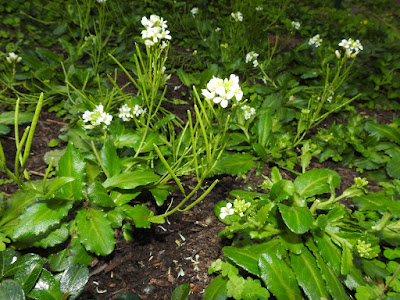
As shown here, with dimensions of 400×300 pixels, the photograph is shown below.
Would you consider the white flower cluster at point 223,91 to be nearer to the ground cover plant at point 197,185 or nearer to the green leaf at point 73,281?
the ground cover plant at point 197,185

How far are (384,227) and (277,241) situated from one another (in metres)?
0.60

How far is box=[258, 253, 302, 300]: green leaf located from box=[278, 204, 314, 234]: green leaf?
0.18 metres

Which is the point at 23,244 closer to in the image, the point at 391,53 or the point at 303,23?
the point at 391,53

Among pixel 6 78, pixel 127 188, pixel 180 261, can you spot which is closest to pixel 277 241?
pixel 180 261

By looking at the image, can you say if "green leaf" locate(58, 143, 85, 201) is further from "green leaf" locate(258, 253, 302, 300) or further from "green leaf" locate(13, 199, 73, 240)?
"green leaf" locate(258, 253, 302, 300)

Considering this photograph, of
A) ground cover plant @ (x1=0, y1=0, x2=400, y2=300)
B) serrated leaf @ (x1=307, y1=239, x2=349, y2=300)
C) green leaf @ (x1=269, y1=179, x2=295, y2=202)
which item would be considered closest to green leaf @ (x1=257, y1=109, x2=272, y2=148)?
ground cover plant @ (x1=0, y1=0, x2=400, y2=300)

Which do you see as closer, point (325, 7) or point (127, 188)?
point (127, 188)

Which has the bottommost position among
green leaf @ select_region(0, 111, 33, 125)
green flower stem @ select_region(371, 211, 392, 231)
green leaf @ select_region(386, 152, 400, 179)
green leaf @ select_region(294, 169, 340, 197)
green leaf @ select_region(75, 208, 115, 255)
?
green leaf @ select_region(386, 152, 400, 179)

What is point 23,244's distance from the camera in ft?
4.84

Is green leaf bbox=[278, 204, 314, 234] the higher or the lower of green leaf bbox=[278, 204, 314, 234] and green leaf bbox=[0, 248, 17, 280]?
the lower

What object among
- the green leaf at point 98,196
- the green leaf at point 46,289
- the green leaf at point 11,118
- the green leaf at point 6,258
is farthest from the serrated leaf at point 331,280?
the green leaf at point 11,118

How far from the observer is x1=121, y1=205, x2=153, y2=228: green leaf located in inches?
60.4

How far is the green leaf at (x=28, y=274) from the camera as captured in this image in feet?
4.28

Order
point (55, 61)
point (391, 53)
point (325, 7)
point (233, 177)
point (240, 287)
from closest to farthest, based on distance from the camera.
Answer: point (240, 287)
point (233, 177)
point (55, 61)
point (391, 53)
point (325, 7)
